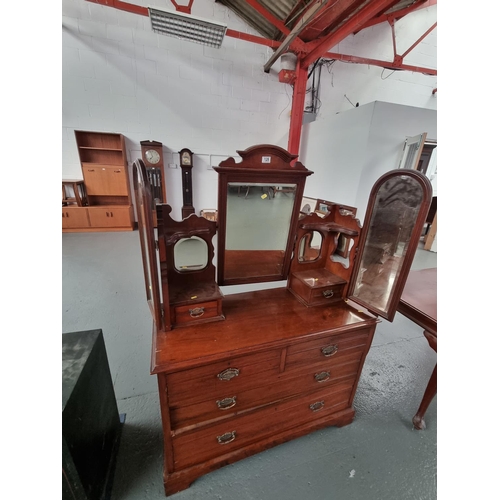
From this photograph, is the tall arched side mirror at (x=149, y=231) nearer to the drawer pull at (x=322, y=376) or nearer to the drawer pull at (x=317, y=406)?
the drawer pull at (x=322, y=376)

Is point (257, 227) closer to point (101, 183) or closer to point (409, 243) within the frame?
point (409, 243)

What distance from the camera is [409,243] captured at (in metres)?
0.99

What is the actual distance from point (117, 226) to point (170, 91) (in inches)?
107

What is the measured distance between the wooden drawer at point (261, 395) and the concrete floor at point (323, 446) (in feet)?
1.23

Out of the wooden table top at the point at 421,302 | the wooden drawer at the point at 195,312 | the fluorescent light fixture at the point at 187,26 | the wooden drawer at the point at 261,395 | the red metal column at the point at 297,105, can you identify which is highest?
the fluorescent light fixture at the point at 187,26

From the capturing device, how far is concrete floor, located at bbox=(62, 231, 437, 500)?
1088 mm

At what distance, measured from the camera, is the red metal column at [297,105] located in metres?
3.92

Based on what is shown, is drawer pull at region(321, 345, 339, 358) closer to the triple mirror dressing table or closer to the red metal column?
the triple mirror dressing table

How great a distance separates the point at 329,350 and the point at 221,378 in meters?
0.52

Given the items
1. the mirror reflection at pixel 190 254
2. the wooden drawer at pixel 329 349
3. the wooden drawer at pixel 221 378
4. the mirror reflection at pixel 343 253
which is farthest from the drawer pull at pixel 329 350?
the mirror reflection at pixel 190 254

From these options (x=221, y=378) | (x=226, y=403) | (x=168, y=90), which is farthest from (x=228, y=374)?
(x=168, y=90)

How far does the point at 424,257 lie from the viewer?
13.5 ft
